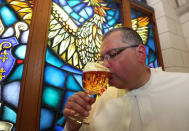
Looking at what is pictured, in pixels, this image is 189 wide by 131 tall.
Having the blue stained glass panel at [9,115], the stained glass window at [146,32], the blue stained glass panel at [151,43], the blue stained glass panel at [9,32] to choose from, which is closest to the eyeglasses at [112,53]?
the blue stained glass panel at [9,115]

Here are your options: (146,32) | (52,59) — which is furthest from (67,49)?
(146,32)

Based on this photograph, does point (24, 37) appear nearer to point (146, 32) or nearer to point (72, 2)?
point (72, 2)

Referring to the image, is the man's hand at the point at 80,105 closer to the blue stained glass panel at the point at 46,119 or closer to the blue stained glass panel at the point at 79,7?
the blue stained glass panel at the point at 46,119

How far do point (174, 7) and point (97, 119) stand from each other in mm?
3844

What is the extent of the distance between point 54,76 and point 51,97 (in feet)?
0.82

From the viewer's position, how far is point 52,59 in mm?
1633

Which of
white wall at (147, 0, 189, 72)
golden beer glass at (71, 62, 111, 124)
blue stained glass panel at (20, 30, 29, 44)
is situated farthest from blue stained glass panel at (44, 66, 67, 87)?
white wall at (147, 0, 189, 72)

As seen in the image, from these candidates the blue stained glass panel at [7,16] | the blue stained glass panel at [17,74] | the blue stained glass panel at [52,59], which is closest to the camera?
the blue stained glass panel at [17,74]

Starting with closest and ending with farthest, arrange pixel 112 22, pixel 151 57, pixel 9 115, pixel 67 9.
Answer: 1. pixel 9 115
2. pixel 67 9
3. pixel 112 22
4. pixel 151 57

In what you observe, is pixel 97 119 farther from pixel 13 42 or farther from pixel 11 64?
pixel 13 42

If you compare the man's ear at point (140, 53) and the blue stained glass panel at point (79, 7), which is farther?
the blue stained glass panel at point (79, 7)

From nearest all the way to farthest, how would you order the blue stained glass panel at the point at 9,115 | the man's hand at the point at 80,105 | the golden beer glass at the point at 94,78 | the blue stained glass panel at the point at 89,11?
the man's hand at the point at 80,105 → the golden beer glass at the point at 94,78 → the blue stained glass panel at the point at 9,115 → the blue stained glass panel at the point at 89,11

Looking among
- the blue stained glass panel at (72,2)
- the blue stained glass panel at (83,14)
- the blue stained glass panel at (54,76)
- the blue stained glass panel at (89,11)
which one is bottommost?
the blue stained glass panel at (54,76)

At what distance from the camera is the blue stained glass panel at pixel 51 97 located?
1475mm
